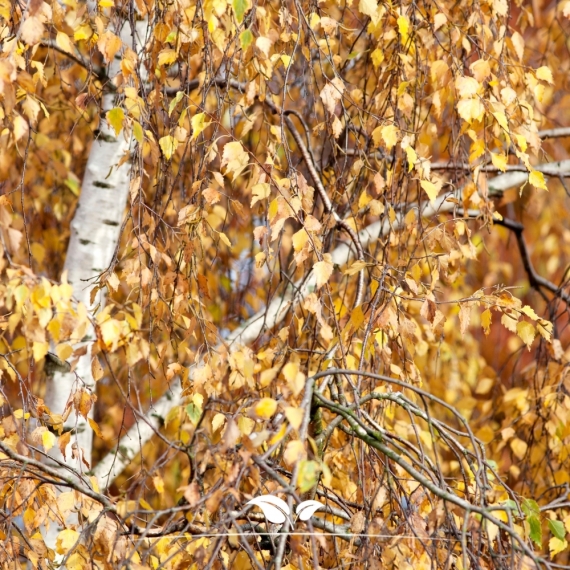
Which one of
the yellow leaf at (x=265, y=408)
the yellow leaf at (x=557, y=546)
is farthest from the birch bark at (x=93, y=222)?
the yellow leaf at (x=557, y=546)

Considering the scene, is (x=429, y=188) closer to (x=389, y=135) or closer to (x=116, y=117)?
(x=389, y=135)

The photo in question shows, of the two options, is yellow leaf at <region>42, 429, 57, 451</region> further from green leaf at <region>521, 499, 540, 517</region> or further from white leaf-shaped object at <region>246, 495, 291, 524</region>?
green leaf at <region>521, 499, 540, 517</region>

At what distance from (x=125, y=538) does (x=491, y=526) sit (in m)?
0.57

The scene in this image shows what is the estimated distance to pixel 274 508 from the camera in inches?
43.8

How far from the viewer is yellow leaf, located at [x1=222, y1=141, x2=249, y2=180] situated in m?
1.37

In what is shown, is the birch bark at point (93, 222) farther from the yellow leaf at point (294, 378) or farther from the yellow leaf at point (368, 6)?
the yellow leaf at point (294, 378)

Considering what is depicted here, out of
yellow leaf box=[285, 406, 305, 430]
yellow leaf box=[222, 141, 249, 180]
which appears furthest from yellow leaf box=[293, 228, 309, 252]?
yellow leaf box=[285, 406, 305, 430]

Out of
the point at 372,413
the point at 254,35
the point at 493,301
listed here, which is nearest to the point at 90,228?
the point at 254,35

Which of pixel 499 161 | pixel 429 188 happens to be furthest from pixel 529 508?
pixel 499 161

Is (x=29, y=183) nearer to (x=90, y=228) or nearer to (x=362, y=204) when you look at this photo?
(x=90, y=228)

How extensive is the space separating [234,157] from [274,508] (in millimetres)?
616

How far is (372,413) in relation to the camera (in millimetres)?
1766

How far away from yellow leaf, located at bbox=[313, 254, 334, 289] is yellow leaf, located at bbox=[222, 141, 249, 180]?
219mm

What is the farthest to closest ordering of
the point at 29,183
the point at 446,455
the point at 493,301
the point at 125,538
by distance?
the point at 446,455 → the point at 29,183 → the point at 493,301 → the point at 125,538
